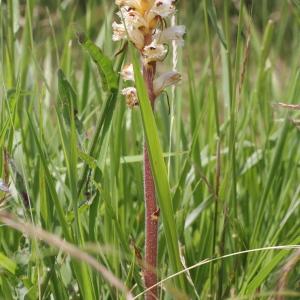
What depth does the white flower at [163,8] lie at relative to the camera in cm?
111

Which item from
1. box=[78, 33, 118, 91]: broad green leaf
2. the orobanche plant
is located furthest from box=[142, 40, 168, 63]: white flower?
box=[78, 33, 118, 91]: broad green leaf

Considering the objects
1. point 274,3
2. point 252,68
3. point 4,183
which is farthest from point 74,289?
point 274,3

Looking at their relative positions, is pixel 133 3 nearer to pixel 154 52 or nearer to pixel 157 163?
pixel 154 52

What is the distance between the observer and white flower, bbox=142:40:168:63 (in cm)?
111

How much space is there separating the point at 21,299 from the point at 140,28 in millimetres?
467

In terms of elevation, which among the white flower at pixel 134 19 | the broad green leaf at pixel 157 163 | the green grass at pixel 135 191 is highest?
the white flower at pixel 134 19

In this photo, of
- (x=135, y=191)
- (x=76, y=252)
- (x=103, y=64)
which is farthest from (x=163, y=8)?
(x=135, y=191)

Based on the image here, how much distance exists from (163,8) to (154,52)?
0.06 m

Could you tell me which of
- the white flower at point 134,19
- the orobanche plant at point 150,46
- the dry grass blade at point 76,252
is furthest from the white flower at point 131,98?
the dry grass blade at point 76,252

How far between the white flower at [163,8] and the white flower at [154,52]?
0.04 metres

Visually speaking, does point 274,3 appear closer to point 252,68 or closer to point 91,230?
point 252,68

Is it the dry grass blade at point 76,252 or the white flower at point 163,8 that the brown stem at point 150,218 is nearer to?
the white flower at point 163,8

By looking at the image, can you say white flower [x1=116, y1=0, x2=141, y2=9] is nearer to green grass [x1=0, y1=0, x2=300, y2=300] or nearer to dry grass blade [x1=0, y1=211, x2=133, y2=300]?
green grass [x1=0, y1=0, x2=300, y2=300]

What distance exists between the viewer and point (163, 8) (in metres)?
1.11
